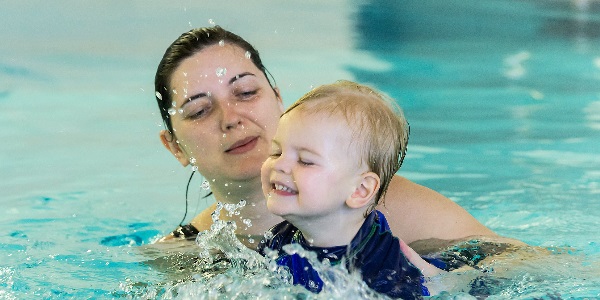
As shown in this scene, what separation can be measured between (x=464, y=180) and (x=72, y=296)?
6.92 ft

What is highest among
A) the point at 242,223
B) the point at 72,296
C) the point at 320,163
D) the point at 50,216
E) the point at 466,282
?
the point at 320,163

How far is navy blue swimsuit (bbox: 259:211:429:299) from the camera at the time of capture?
2.15 metres

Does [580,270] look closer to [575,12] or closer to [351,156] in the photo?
[351,156]

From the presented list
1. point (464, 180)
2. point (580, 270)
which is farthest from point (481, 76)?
point (580, 270)

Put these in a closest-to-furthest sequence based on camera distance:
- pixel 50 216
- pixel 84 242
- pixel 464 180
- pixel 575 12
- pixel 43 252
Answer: pixel 43 252 < pixel 84 242 < pixel 50 216 < pixel 464 180 < pixel 575 12

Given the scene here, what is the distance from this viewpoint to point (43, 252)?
3.12 metres

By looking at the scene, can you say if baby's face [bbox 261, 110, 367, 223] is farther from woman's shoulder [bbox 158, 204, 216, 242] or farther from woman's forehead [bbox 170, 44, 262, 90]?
woman's shoulder [bbox 158, 204, 216, 242]

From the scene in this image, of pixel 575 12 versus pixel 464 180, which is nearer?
pixel 464 180

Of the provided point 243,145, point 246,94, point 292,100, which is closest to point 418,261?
point 243,145

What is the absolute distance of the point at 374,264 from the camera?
2.16 metres

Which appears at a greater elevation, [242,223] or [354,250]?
[354,250]

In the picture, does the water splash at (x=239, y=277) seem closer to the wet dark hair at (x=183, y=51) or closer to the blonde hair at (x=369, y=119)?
the blonde hair at (x=369, y=119)

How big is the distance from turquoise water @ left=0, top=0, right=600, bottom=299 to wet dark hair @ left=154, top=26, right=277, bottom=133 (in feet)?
1.63

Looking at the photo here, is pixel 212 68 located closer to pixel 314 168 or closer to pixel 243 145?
pixel 243 145
